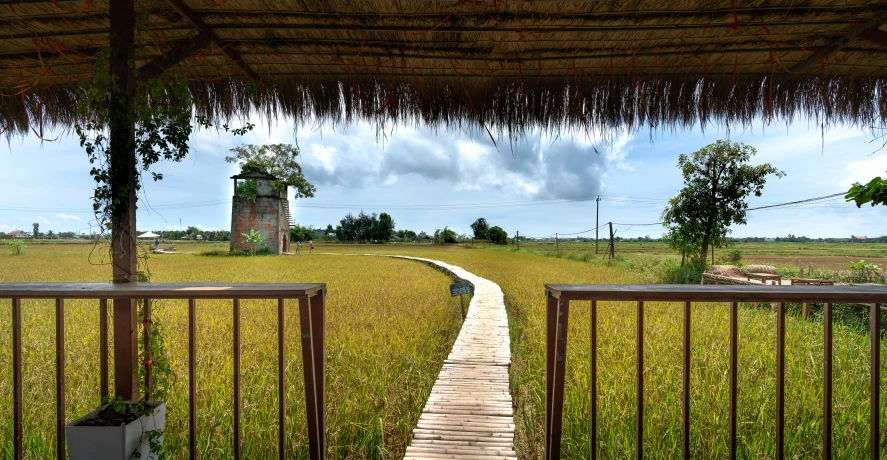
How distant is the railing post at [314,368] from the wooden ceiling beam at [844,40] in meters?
2.97

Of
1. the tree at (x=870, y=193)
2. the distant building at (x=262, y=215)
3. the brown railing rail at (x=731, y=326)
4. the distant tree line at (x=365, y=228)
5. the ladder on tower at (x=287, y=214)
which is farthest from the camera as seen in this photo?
the ladder on tower at (x=287, y=214)

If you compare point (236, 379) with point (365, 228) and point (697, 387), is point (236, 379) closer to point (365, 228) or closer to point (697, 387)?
point (697, 387)

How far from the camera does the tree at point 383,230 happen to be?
12.1 metres

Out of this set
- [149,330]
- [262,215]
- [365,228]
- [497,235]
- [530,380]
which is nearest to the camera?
[149,330]

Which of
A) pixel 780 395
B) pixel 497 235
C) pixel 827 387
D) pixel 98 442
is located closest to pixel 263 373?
pixel 98 442

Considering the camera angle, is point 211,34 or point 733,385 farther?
point 211,34

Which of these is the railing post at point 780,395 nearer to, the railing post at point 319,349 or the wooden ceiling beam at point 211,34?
the railing post at point 319,349

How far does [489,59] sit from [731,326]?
1.83 meters

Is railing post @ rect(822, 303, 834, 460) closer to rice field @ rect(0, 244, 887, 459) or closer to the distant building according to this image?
rice field @ rect(0, 244, 887, 459)

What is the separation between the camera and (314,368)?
167 cm

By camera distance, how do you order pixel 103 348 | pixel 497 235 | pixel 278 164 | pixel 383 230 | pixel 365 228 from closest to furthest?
pixel 103 348 → pixel 278 164 → pixel 365 228 → pixel 383 230 → pixel 497 235

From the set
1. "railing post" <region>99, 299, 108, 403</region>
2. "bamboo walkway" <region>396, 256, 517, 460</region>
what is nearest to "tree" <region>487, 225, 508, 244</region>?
"bamboo walkway" <region>396, 256, 517, 460</region>

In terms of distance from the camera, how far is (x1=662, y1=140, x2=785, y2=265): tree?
5.11 meters

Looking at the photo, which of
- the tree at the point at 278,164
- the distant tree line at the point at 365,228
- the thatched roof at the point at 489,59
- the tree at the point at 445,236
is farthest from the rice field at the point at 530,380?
the tree at the point at 445,236
